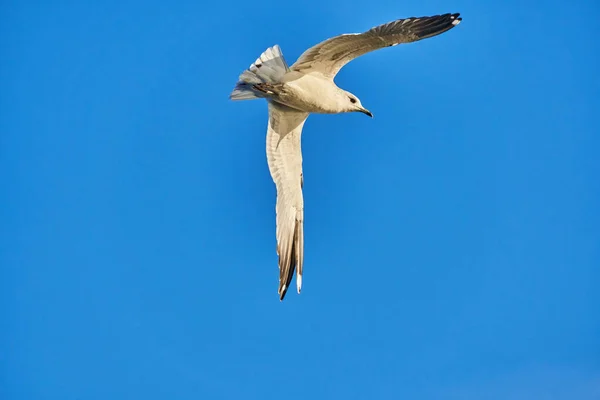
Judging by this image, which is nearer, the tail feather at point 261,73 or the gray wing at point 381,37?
the gray wing at point 381,37

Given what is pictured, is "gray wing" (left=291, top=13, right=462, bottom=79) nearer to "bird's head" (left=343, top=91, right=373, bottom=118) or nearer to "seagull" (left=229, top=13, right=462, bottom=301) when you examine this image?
"seagull" (left=229, top=13, right=462, bottom=301)

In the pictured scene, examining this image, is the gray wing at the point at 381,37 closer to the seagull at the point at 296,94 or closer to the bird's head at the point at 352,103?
the seagull at the point at 296,94

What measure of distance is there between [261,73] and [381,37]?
131 centimetres

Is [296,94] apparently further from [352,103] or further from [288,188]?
[288,188]

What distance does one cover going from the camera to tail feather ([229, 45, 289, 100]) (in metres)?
7.88

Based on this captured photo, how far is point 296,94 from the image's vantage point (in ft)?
26.4

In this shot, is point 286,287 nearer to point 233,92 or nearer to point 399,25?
point 233,92

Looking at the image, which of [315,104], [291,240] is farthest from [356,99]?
[291,240]

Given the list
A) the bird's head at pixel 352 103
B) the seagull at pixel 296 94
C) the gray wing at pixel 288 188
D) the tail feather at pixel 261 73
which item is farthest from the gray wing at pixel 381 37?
the gray wing at pixel 288 188

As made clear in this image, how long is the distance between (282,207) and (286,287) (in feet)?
3.13

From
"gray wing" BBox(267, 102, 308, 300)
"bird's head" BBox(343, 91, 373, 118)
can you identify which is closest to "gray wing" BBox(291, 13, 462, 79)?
"bird's head" BBox(343, 91, 373, 118)

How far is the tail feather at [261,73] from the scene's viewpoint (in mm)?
7876

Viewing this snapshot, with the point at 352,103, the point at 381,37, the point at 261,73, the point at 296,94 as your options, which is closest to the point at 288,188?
the point at 352,103

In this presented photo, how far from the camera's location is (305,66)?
8.09 metres
